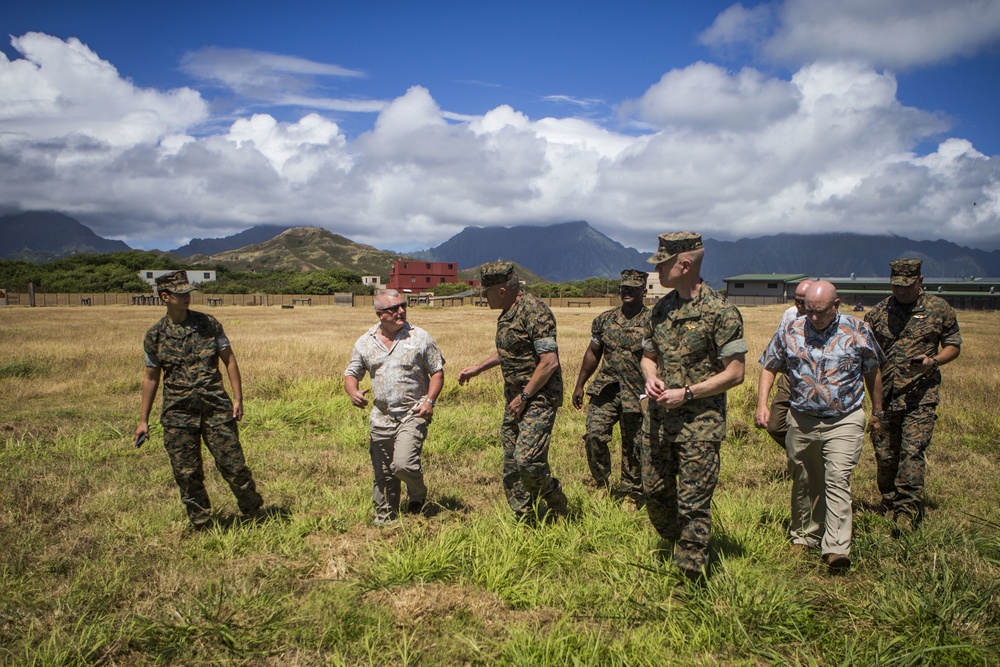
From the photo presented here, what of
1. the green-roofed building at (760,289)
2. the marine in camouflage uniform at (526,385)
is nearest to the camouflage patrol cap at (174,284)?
the marine in camouflage uniform at (526,385)

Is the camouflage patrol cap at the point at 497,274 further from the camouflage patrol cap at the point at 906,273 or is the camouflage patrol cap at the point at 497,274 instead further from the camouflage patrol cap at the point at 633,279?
the camouflage patrol cap at the point at 906,273

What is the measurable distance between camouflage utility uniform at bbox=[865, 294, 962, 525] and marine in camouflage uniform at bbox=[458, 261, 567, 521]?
285 cm

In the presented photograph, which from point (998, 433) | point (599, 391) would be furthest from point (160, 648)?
point (998, 433)

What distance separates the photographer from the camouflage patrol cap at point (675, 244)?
3.59 metres

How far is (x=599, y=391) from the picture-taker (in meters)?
6.01

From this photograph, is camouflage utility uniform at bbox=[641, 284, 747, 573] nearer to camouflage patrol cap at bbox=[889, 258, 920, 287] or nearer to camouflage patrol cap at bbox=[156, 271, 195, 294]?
camouflage patrol cap at bbox=[889, 258, 920, 287]

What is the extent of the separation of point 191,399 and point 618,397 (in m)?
3.86

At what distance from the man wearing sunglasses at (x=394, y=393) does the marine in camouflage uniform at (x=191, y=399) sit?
1.06 meters

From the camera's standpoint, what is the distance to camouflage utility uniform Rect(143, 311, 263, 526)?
4703 millimetres

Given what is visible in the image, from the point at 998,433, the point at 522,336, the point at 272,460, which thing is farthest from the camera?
the point at 998,433

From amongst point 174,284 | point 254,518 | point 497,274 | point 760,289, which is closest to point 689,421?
point 497,274

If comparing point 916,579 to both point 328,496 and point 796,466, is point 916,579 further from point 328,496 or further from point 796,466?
point 328,496

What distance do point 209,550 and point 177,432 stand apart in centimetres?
96

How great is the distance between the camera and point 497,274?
4664mm
